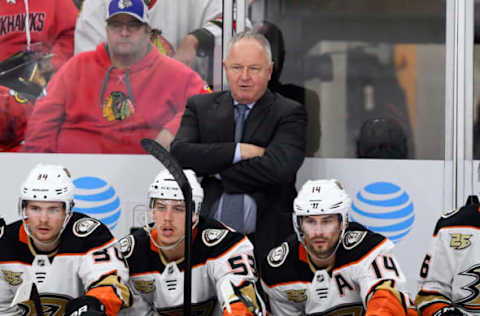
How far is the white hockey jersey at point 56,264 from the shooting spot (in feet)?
10.2

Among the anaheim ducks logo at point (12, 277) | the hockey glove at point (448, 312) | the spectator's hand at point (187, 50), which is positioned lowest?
the hockey glove at point (448, 312)

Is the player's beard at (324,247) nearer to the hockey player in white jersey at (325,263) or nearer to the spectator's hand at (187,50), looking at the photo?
A: the hockey player in white jersey at (325,263)

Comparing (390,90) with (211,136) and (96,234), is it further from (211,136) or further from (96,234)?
(96,234)

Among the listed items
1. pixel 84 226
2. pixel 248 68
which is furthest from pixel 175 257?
pixel 248 68

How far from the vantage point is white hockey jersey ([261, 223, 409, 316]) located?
2.96 meters

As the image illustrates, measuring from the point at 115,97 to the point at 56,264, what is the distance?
1.38 metres

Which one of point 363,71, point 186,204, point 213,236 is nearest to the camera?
point 186,204

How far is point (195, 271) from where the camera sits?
10.3ft

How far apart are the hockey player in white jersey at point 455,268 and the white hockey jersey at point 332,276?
17 cm

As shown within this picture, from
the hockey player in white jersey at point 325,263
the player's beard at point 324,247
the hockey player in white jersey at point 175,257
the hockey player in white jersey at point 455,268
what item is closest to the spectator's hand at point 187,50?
the hockey player in white jersey at point 175,257

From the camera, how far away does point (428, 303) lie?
2.93 metres

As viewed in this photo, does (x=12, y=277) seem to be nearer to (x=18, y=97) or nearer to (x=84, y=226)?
(x=84, y=226)

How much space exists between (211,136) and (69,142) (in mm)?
1012

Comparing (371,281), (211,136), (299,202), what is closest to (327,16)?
(211,136)
